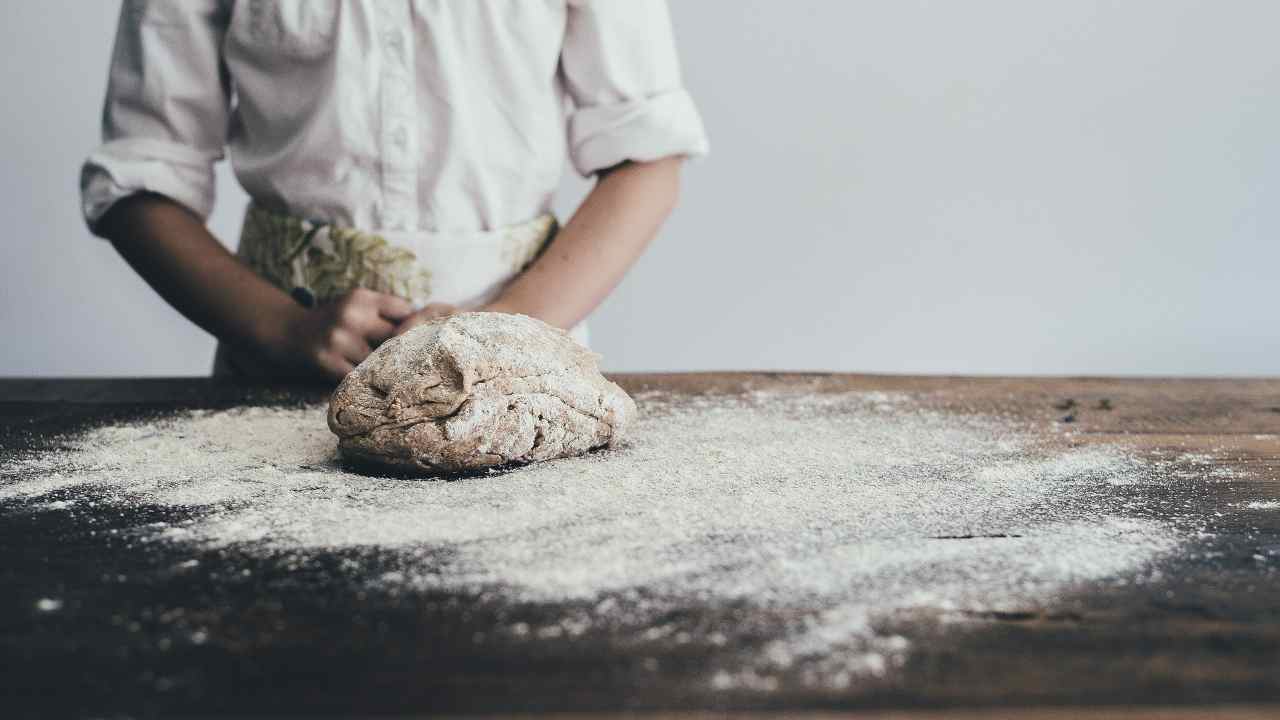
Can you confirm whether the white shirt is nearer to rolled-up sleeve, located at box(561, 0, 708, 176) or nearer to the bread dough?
rolled-up sleeve, located at box(561, 0, 708, 176)

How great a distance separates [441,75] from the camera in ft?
4.17

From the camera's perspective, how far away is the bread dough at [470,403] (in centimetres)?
84

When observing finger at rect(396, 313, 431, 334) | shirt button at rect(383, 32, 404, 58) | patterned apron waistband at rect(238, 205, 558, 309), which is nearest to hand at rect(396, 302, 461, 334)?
finger at rect(396, 313, 431, 334)

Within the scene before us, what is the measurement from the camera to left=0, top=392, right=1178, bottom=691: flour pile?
58cm

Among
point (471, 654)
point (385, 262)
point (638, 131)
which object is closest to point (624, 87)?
point (638, 131)

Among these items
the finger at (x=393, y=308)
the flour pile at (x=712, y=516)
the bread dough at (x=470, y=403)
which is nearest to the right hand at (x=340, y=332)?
the finger at (x=393, y=308)

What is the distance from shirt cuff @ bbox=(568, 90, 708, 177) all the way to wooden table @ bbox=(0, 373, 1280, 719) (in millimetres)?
778

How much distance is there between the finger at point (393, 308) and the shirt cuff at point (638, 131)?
13.5 inches

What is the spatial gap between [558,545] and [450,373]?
0.79ft

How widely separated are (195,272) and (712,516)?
80 cm

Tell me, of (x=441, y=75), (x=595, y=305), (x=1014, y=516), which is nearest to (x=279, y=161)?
(x=441, y=75)

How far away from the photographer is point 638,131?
1.34 meters

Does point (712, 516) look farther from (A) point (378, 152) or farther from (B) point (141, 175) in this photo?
(B) point (141, 175)

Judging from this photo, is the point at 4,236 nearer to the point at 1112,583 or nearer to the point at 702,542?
the point at 702,542
